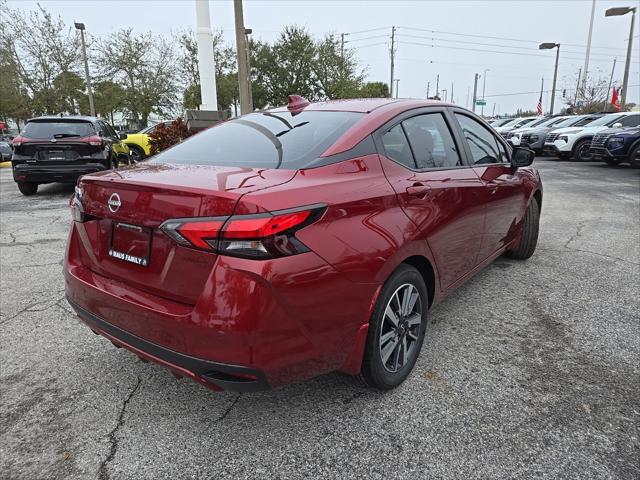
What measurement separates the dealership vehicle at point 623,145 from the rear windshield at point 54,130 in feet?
44.9

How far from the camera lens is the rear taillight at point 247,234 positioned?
173cm

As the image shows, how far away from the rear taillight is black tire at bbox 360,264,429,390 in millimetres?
652

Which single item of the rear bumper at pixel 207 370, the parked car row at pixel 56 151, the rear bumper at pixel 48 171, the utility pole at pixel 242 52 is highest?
the utility pole at pixel 242 52

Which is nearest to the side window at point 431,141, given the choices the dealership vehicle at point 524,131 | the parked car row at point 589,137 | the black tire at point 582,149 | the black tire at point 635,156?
the parked car row at point 589,137

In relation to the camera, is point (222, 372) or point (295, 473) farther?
point (295, 473)

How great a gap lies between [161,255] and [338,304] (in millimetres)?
787

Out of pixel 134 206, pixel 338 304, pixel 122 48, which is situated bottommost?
pixel 338 304

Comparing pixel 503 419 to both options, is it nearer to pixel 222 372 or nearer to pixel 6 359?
pixel 222 372

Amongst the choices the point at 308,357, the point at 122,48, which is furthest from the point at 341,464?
the point at 122,48

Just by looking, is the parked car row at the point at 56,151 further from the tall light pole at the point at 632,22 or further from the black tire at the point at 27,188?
the tall light pole at the point at 632,22

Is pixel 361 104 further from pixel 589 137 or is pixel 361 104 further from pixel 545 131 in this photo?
pixel 545 131

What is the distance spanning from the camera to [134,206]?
6.51 ft

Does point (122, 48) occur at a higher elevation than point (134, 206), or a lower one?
higher

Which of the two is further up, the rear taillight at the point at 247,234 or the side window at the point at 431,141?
the side window at the point at 431,141
